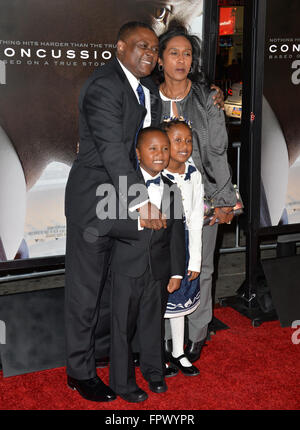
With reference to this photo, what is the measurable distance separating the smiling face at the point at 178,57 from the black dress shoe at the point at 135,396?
A: 138 cm

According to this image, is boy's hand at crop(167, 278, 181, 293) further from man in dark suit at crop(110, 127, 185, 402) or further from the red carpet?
the red carpet

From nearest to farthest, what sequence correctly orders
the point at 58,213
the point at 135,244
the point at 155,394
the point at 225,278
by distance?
the point at 135,244 → the point at 155,394 → the point at 58,213 → the point at 225,278

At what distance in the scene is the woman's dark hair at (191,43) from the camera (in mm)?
2613

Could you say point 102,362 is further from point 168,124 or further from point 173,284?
point 168,124

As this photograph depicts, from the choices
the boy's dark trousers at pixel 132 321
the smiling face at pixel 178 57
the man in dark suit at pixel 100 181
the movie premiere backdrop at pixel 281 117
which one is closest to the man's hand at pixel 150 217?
the man in dark suit at pixel 100 181

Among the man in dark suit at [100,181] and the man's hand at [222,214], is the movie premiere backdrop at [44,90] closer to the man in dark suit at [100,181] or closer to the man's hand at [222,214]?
the man in dark suit at [100,181]

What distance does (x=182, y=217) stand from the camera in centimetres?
259

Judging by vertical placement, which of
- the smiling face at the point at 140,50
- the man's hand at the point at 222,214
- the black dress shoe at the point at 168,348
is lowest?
the black dress shoe at the point at 168,348

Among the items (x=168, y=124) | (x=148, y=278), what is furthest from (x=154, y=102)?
(x=148, y=278)

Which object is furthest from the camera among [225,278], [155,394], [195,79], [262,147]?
[225,278]

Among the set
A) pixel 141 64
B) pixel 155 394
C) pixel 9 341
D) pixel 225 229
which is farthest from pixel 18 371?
pixel 225 229

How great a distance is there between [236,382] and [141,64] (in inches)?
59.1

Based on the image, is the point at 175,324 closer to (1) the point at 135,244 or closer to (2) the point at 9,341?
(1) the point at 135,244

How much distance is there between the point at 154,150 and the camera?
7.74ft
